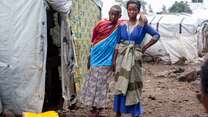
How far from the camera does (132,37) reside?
5.64m

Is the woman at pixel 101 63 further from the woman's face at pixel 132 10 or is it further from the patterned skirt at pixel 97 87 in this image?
the woman's face at pixel 132 10

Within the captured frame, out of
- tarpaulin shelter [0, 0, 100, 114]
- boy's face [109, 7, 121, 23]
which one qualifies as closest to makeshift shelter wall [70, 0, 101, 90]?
boy's face [109, 7, 121, 23]

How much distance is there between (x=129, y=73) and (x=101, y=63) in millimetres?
598

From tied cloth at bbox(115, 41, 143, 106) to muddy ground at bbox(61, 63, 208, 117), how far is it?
762 mm

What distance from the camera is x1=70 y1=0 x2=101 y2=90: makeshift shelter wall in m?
6.74

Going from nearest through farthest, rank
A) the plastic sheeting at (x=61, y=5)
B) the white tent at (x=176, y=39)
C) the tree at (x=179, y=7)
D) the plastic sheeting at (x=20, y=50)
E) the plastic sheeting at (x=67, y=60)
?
the plastic sheeting at (x=20, y=50), the plastic sheeting at (x=61, y=5), the plastic sheeting at (x=67, y=60), the white tent at (x=176, y=39), the tree at (x=179, y=7)

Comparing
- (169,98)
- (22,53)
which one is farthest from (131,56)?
(169,98)

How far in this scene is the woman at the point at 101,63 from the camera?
241 inches

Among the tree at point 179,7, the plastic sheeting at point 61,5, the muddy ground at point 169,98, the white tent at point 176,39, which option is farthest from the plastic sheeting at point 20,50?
the tree at point 179,7

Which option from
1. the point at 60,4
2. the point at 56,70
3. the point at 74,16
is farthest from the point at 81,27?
the point at 60,4

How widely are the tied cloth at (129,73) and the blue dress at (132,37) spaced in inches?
2.6

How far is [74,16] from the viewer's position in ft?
22.3

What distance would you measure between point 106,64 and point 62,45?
0.64 metres

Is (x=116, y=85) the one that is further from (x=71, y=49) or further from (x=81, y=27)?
(x=81, y=27)
